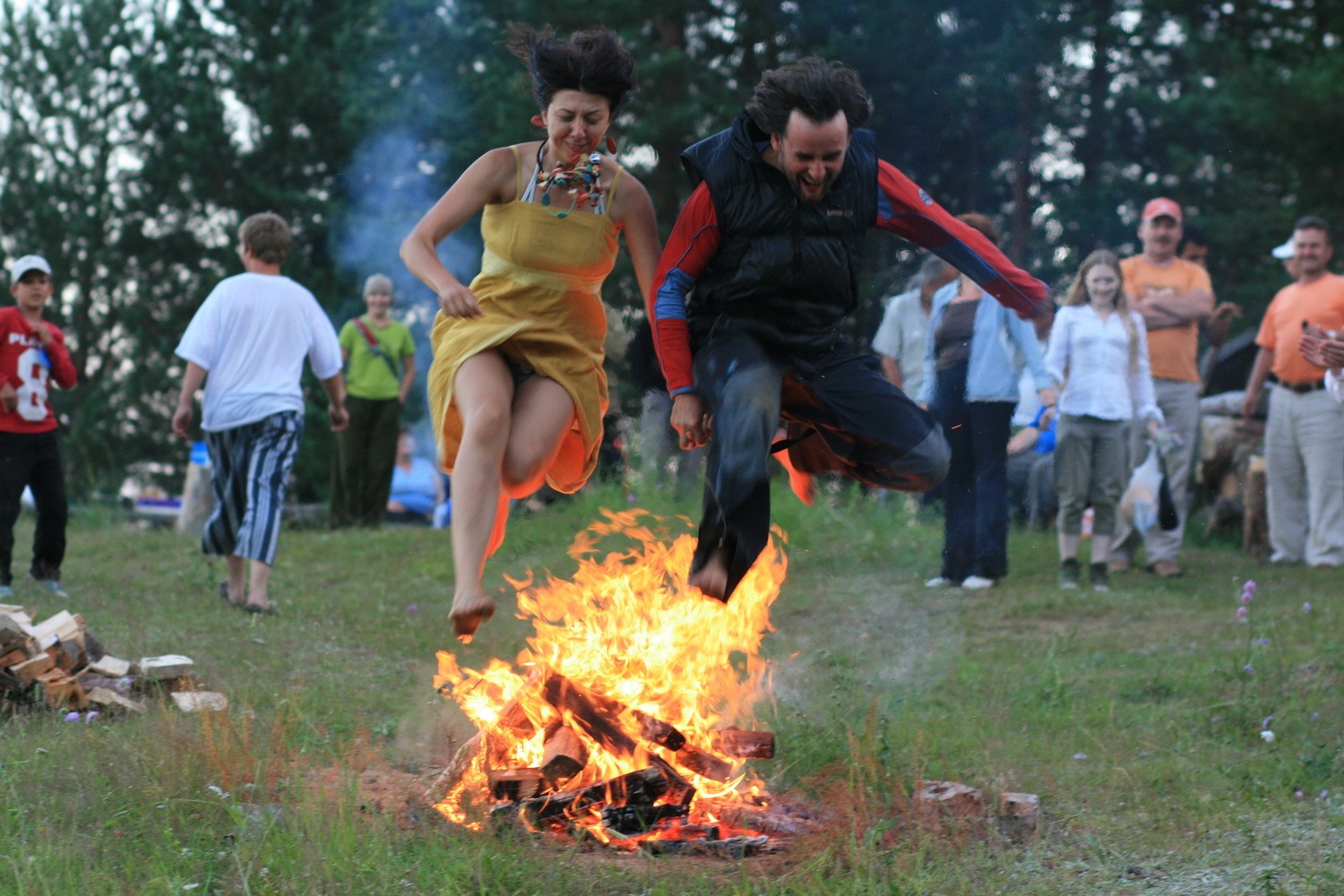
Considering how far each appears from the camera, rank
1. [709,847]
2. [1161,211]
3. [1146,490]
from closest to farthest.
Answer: [709,847] → [1161,211] → [1146,490]

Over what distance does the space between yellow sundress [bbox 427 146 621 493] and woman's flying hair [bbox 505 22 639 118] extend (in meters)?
0.28

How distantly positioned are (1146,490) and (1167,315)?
1225mm

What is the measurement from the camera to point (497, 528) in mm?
5207

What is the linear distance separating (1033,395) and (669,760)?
5879mm

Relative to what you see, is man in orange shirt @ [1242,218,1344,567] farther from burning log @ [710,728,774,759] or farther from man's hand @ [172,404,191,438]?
man's hand @ [172,404,191,438]

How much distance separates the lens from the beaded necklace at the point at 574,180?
16.6ft

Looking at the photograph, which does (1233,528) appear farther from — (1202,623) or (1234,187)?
(1234,187)

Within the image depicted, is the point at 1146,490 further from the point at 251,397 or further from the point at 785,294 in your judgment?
the point at 251,397

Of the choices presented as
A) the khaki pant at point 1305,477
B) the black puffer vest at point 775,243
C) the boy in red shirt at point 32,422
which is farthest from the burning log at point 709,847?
the khaki pant at point 1305,477

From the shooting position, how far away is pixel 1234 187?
58.5 ft

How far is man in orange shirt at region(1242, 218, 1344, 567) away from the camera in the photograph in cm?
981

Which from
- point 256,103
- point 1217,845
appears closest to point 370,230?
point 256,103

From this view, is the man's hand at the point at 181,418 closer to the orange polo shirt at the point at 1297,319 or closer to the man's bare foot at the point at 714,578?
the man's bare foot at the point at 714,578

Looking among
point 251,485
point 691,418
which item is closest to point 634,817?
point 691,418
